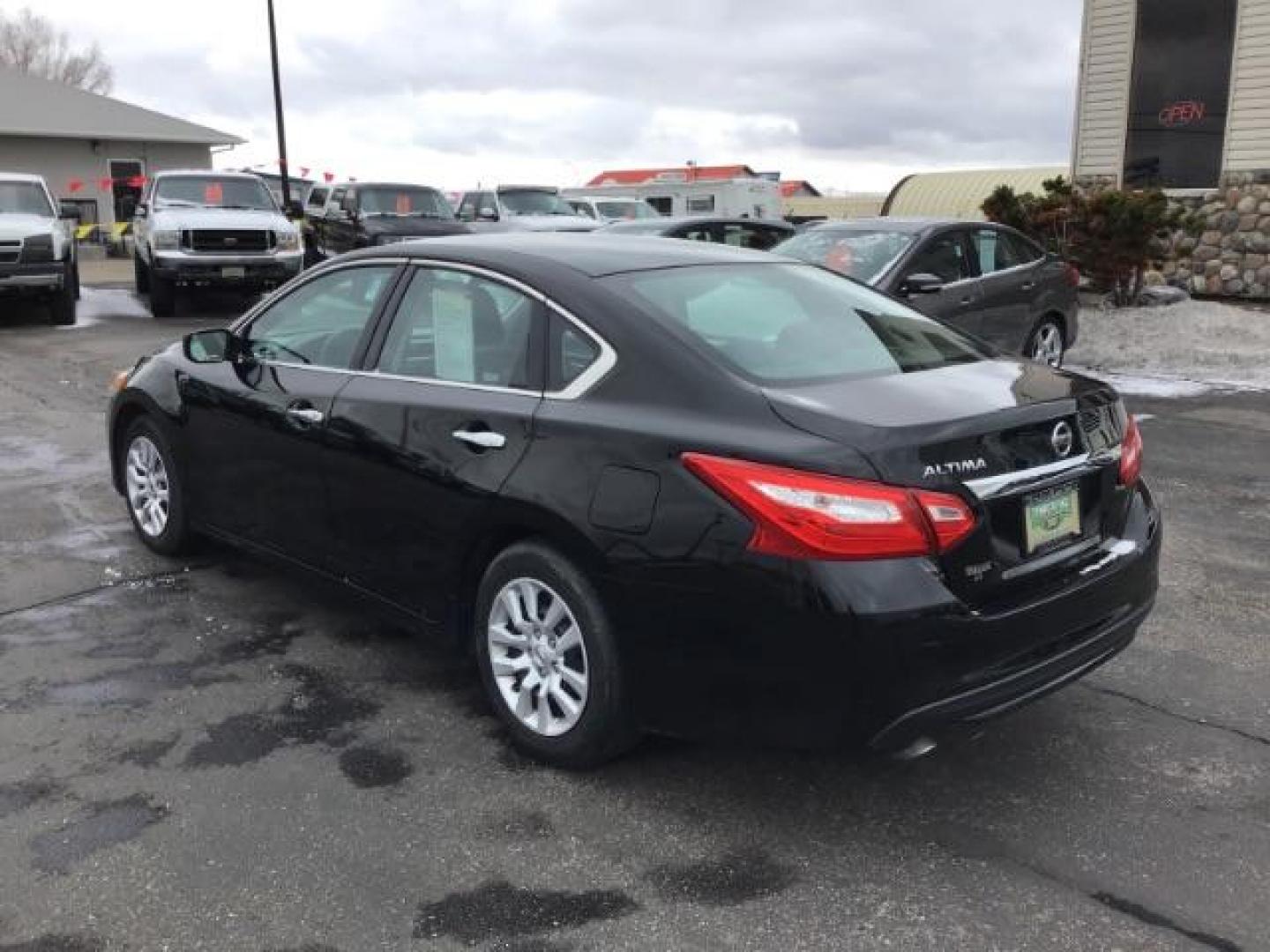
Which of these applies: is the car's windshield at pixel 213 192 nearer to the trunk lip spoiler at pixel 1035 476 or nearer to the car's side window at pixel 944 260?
the car's side window at pixel 944 260

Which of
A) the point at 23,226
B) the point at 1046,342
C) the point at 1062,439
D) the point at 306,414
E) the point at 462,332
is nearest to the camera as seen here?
the point at 1062,439

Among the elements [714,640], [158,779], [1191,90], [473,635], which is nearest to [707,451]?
[714,640]

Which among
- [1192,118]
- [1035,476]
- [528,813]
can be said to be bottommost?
[528,813]

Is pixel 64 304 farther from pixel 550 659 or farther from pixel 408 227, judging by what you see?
pixel 550 659

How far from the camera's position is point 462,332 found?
13.1 feet

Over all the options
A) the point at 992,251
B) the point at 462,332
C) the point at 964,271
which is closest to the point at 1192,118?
the point at 992,251

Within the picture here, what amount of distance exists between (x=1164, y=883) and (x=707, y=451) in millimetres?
1579

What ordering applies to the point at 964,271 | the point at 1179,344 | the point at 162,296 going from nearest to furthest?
the point at 964,271 → the point at 1179,344 → the point at 162,296

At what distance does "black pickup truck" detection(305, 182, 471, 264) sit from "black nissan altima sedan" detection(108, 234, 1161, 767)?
46.3 feet

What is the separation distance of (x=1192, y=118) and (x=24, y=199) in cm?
1569

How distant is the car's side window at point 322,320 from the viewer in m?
4.39

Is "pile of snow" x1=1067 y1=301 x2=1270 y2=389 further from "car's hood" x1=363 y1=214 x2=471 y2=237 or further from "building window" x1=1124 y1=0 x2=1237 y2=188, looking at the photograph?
"car's hood" x1=363 y1=214 x2=471 y2=237

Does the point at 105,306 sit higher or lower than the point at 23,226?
lower

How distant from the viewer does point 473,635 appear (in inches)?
152
